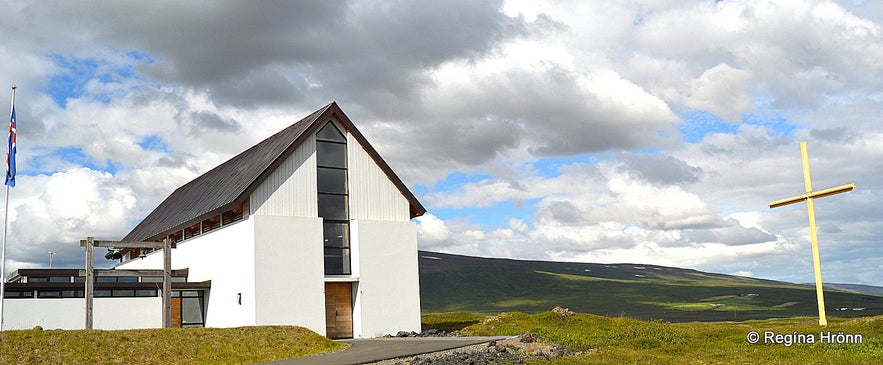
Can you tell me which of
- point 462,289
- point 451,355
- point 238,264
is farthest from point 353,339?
point 462,289

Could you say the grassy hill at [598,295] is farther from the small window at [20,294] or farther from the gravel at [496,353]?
the small window at [20,294]

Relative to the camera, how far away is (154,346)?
20.9 m

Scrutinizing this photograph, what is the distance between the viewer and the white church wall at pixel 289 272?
29141 millimetres

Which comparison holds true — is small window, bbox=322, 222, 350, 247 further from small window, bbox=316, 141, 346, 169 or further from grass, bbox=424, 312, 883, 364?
grass, bbox=424, 312, 883, 364

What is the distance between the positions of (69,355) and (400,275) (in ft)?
51.2

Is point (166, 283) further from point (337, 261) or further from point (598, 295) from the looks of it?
point (598, 295)

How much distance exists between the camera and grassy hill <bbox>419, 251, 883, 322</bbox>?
119 m

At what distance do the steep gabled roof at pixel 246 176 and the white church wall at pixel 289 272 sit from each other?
191cm

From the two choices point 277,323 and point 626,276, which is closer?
point 277,323

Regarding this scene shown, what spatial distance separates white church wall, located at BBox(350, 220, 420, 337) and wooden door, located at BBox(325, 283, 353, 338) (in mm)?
307

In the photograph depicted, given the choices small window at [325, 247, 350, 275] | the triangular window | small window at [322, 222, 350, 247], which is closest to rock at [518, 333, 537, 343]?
small window at [325, 247, 350, 275]

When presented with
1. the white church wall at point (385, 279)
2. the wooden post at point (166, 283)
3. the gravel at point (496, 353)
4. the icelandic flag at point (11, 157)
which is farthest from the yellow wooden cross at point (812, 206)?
the icelandic flag at point (11, 157)

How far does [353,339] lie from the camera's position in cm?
3098

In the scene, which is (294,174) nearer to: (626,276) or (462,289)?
(462,289)
